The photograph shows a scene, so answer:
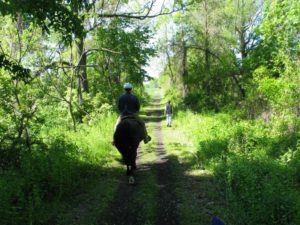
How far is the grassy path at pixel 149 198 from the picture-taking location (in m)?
7.27

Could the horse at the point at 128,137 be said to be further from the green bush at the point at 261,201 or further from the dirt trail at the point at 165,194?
the green bush at the point at 261,201

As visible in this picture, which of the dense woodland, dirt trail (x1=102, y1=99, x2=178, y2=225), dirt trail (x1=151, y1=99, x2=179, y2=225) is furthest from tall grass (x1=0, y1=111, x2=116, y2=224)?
dirt trail (x1=151, y1=99, x2=179, y2=225)

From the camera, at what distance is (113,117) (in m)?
21.4

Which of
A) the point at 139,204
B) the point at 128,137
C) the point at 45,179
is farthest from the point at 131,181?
the point at 45,179

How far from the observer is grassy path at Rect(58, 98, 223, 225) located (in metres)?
7.27

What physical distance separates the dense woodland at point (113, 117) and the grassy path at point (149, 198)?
451mm

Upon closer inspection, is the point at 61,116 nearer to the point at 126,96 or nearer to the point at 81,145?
the point at 81,145

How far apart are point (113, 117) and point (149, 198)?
13235 millimetres

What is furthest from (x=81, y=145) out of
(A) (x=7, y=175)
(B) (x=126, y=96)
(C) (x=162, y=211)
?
(C) (x=162, y=211)

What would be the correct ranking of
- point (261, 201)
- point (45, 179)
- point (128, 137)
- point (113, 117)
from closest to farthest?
point (261, 201) < point (45, 179) < point (128, 137) < point (113, 117)

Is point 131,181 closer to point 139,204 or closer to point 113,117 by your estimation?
point 139,204

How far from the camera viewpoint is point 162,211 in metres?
7.64

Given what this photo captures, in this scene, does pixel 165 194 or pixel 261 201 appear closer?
pixel 261 201

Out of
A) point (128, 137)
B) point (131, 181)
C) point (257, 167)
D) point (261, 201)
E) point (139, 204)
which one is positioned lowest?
point (139, 204)
